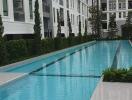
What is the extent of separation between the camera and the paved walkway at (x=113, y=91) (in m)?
8.30

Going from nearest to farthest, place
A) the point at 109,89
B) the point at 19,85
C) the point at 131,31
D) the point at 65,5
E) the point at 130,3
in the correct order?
1. the point at 109,89
2. the point at 19,85
3. the point at 65,5
4. the point at 131,31
5. the point at 130,3

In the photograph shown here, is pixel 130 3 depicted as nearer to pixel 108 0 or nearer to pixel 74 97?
pixel 108 0

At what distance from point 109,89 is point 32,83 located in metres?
4.07

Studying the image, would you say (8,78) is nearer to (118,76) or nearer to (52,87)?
(52,87)

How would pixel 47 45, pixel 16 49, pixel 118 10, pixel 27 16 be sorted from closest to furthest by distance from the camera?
pixel 16 49
pixel 27 16
pixel 47 45
pixel 118 10

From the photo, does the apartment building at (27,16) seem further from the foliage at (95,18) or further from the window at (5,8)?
the foliage at (95,18)

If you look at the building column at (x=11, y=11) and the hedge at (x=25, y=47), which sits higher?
the building column at (x=11, y=11)

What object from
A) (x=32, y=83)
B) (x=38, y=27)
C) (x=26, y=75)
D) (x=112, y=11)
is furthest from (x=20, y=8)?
(x=112, y=11)

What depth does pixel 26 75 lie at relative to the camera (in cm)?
1397

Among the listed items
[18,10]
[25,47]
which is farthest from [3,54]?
[18,10]

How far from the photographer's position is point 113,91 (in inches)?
359

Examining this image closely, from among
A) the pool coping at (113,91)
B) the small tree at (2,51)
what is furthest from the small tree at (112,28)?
the pool coping at (113,91)

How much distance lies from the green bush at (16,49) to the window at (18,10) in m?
2.94

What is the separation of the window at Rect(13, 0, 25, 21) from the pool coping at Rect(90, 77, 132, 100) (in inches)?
580
